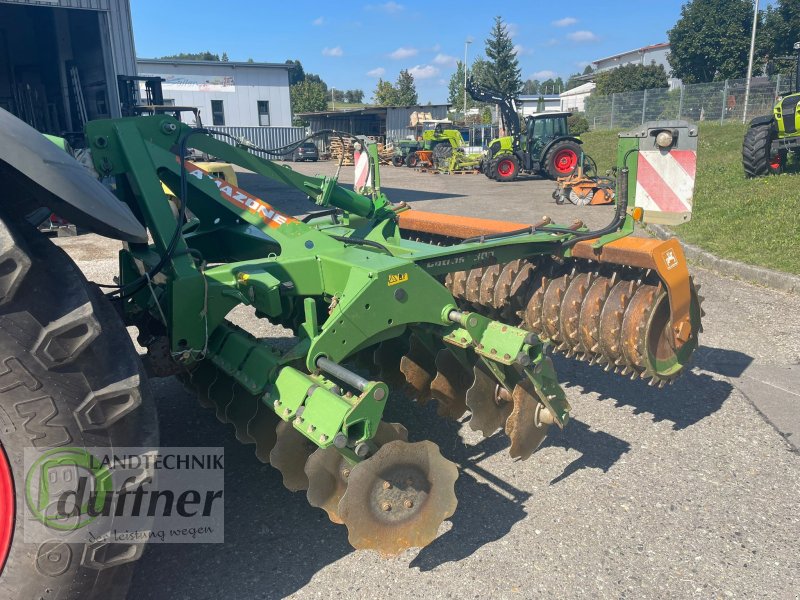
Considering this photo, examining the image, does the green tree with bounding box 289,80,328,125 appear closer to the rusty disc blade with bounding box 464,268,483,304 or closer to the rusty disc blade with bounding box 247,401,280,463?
the rusty disc blade with bounding box 464,268,483,304

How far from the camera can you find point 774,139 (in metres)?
11.9

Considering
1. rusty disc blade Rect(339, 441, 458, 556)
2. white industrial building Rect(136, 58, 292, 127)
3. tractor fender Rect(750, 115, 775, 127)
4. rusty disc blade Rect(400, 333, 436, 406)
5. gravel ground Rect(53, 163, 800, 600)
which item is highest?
white industrial building Rect(136, 58, 292, 127)

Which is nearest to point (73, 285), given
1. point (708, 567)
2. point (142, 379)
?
point (142, 379)

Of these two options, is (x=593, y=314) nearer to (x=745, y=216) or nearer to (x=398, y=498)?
(x=398, y=498)

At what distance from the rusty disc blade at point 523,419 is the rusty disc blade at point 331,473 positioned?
0.61m

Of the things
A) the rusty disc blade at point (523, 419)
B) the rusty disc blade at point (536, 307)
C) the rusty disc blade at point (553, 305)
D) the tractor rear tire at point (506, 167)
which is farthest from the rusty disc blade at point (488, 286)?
the tractor rear tire at point (506, 167)

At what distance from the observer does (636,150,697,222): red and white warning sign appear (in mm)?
3488

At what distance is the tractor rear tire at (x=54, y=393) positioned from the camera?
1710mm

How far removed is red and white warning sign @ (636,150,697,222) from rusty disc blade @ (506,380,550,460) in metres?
1.46

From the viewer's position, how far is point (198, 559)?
2.54 m

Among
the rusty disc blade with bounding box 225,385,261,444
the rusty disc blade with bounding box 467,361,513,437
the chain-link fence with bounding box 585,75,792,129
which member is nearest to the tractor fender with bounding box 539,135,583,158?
the chain-link fence with bounding box 585,75,792,129

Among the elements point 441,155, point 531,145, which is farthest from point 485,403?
point 441,155

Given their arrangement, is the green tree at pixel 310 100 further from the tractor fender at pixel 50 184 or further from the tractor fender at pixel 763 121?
the tractor fender at pixel 50 184

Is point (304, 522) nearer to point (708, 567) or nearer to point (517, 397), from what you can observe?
point (517, 397)
